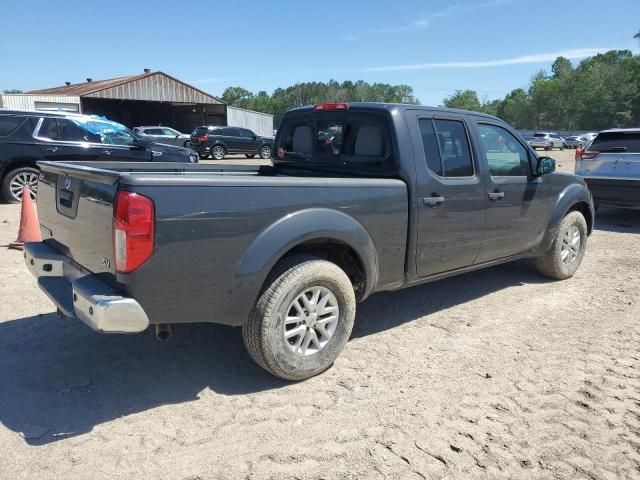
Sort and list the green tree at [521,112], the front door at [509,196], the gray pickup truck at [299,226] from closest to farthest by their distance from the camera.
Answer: the gray pickup truck at [299,226], the front door at [509,196], the green tree at [521,112]

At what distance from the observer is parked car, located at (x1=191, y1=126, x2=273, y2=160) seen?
2412 centimetres

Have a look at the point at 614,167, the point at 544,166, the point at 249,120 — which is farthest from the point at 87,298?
the point at 249,120

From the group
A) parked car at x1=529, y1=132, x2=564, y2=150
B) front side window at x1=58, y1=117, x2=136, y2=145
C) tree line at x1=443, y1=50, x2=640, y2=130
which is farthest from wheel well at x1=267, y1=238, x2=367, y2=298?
tree line at x1=443, y1=50, x2=640, y2=130

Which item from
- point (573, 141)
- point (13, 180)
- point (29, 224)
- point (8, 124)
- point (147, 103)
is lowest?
point (29, 224)

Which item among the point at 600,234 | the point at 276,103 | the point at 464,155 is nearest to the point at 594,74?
the point at 276,103

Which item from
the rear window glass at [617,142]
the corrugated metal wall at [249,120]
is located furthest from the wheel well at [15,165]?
the corrugated metal wall at [249,120]

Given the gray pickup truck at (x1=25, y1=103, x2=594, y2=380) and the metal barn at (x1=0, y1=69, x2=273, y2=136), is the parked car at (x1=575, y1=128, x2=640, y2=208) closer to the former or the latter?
the gray pickup truck at (x1=25, y1=103, x2=594, y2=380)

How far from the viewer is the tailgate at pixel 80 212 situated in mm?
2809

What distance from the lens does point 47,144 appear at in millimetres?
9531

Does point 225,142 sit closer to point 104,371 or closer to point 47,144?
point 47,144

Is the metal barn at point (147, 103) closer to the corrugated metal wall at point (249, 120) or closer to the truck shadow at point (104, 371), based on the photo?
the corrugated metal wall at point (249, 120)

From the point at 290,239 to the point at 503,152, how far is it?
2702 millimetres

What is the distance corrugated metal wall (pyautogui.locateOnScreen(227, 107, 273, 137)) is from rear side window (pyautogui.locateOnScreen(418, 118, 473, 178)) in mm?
37652

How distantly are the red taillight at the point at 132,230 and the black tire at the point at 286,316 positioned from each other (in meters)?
0.80
